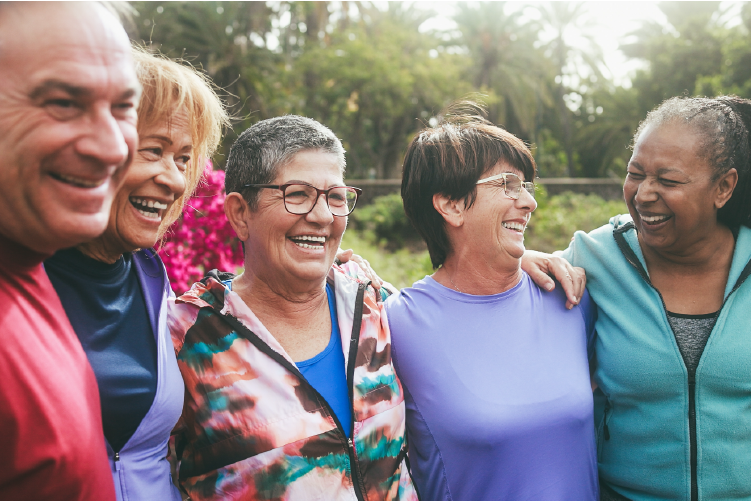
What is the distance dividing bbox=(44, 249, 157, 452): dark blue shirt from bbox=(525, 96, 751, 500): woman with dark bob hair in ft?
6.21

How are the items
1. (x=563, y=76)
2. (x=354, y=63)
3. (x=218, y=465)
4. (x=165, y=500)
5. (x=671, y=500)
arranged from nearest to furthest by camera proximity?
1. (x=165, y=500)
2. (x=218, y=465)
3. (x=671, y=500)
4. (x=354, y=63)
5. (x=563, y=76)

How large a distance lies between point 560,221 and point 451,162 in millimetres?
12401

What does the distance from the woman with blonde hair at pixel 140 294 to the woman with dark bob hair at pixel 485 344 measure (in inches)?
40.9

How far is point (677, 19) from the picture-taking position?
26609 millimetres

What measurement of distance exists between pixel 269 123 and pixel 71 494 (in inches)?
61.5

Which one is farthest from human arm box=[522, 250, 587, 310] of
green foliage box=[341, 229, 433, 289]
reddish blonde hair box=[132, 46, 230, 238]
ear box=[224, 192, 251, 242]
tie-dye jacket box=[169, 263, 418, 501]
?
green foliage box=[341, 229, 433, 289]

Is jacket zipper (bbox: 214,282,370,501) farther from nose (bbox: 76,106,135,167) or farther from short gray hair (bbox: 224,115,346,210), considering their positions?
nose (bbox: 76,106,135,167)

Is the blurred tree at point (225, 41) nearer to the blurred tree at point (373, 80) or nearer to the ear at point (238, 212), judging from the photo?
the blurred tree at point (373, 80)

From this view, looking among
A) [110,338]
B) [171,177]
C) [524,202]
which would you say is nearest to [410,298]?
[524,202]

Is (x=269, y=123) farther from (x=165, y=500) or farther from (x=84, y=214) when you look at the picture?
(x=165, y=500)

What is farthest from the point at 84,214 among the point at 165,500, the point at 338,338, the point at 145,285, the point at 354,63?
the point at 354,63

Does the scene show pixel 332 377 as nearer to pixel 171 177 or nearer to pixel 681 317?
pixel 171 177

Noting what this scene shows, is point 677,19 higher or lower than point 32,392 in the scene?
higher

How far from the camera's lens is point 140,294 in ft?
6.52
